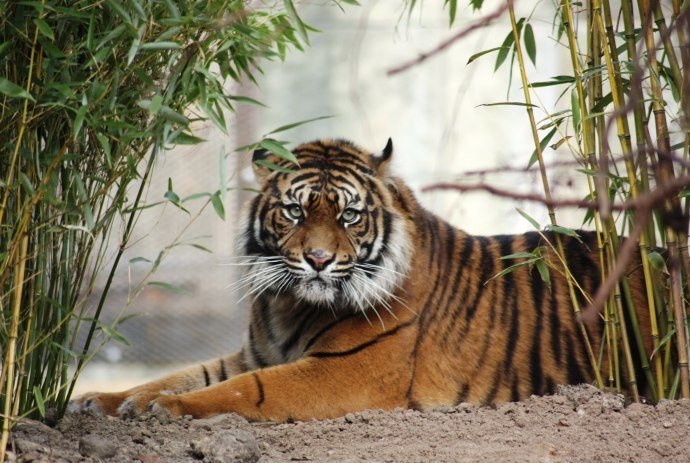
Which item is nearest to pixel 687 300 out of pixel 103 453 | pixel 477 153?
pixel 103 453

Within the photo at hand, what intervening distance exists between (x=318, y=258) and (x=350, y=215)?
0.71 ft

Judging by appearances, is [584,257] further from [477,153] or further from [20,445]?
[477,153]

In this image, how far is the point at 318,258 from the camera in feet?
8.16

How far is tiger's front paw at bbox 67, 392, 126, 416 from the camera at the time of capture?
2389mm

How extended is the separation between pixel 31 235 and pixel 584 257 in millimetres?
1703

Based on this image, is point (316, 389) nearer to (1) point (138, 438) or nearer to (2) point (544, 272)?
(1) point (138, 438)

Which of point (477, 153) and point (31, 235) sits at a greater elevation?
point (477, 153)

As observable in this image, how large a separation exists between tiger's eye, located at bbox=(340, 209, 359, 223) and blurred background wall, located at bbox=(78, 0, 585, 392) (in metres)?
2.32

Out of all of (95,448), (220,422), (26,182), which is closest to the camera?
(26,182)

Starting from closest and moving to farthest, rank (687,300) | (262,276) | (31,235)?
(31,235) < (687,300) < (262,276)

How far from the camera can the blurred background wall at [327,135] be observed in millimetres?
5348

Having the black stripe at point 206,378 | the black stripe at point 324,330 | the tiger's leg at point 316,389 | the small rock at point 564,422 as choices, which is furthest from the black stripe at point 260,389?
the small rock at point 564,422

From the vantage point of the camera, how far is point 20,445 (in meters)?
1.74

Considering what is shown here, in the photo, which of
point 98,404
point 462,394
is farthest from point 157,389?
point 462,394
